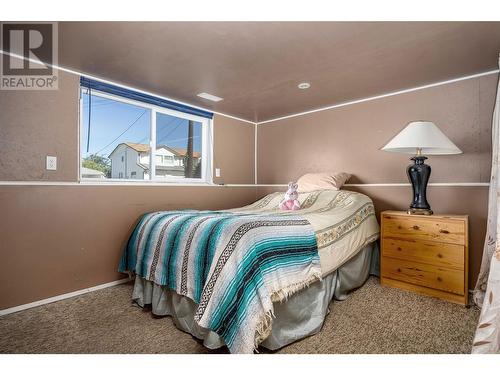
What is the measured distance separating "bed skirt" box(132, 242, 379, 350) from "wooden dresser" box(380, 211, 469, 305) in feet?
1.47

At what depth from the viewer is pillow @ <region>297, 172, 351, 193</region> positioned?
9.55 ft

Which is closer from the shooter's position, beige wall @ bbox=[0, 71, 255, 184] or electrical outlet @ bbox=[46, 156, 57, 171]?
beige wall @ bbox=[0, 71, 255, 184]

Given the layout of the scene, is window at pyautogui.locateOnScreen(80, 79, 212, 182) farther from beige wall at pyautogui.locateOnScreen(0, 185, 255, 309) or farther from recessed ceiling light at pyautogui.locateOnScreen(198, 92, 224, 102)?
recessed ceiling light at pyautogui.locateOnScreen(198, 92, 224, 102)

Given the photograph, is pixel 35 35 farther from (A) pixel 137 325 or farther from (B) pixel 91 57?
(A) pixel 137 325

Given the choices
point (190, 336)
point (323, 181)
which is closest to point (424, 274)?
point (323, 181)

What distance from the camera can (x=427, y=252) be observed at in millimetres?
2203

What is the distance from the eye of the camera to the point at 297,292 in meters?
1.65

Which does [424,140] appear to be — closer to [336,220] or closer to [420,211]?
[420,211]

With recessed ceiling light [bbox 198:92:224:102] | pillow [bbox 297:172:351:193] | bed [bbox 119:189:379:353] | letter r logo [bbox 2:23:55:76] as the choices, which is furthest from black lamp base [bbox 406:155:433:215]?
letter r logo [bbox 2:23:55:76]

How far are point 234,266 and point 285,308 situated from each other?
447mm

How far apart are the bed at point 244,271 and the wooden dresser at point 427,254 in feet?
1.01

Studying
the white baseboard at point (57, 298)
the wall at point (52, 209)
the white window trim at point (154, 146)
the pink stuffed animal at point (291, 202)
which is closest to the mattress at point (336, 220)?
the pink stuffed animal at point (291, 202)

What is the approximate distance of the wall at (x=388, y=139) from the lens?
234cm
